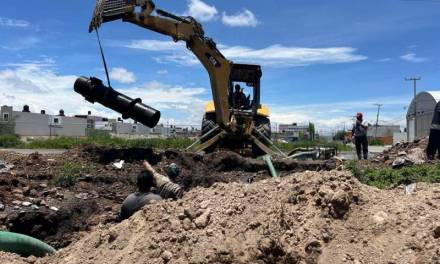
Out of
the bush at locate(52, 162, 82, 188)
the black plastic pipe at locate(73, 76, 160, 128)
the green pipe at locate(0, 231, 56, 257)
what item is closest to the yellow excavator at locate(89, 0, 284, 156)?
the black plastic pipe at locate(73, 76, 160, 128)

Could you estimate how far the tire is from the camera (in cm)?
1631

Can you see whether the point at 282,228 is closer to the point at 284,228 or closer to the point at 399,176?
the point at 284,228

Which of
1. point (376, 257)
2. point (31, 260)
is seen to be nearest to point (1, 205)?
point (31, 260)

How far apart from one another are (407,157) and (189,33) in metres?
6.68

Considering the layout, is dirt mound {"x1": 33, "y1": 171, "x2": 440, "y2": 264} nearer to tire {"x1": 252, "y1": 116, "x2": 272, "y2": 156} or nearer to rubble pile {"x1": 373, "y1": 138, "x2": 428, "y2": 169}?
rubble pile {"x1": 373, "y1": 138, "x2": 428, "y2": 169}

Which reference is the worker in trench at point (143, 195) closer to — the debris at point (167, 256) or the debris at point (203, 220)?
the debris at point (203, 220)

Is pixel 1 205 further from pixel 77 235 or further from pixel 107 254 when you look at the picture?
pixel 107 254

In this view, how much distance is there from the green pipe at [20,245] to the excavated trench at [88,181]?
5.26ft

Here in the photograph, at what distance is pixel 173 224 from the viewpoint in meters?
5.24

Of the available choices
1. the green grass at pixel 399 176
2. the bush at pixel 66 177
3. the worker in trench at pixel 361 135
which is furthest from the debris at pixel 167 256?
the worker in trench at pixel 361 135

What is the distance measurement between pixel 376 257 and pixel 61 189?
817 centimetres

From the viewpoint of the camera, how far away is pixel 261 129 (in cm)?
1670

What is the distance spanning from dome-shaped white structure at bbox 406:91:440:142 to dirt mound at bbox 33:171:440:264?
28672mm

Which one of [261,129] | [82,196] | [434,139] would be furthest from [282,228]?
[261,129]
